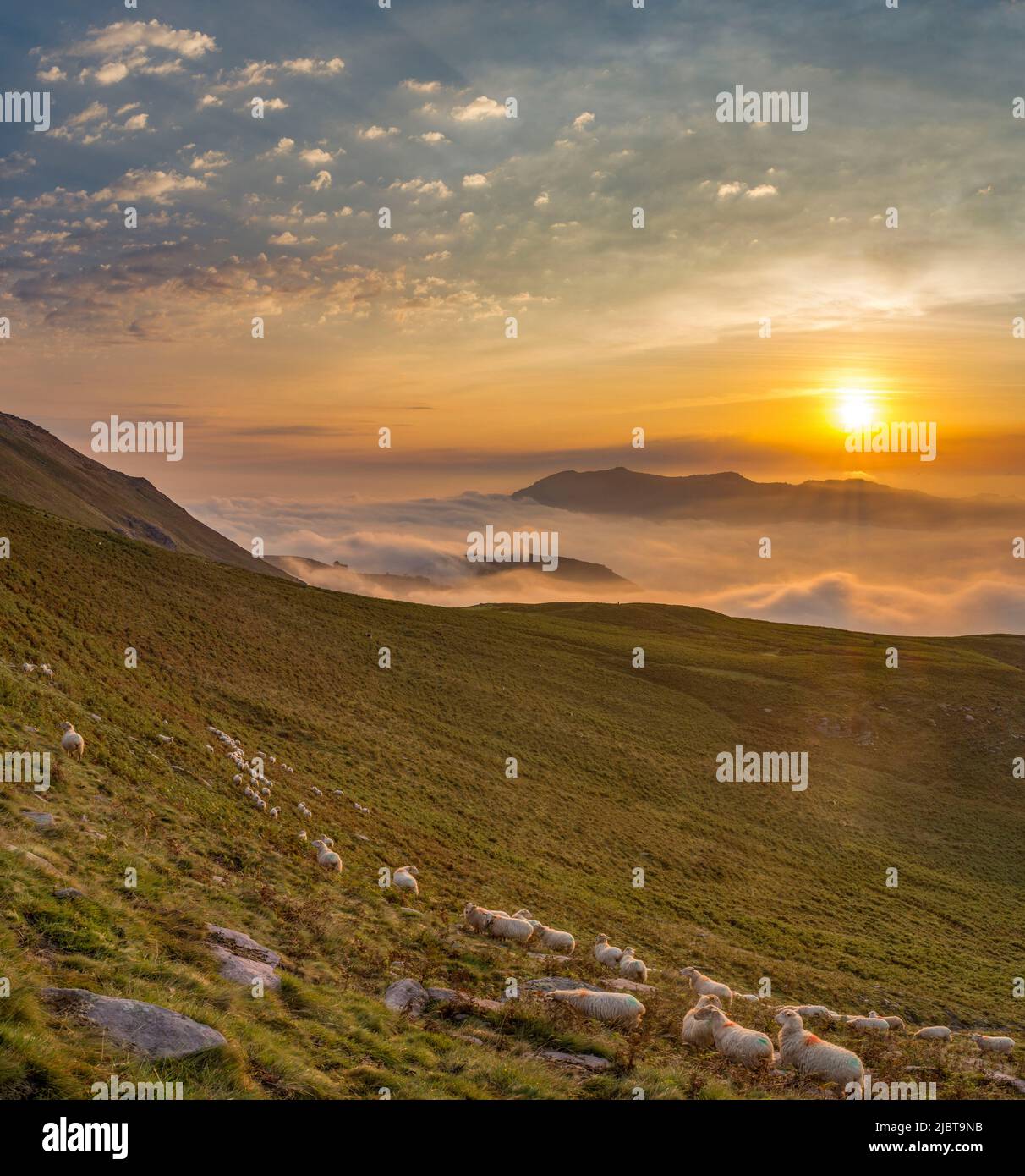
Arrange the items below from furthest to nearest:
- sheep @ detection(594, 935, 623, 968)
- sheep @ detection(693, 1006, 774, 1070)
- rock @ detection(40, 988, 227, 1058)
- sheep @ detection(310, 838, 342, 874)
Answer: sheep @ detection(310, 838, 342, 874) < sheep @ detection(594, 935, 623, 968) < sheep @ detection(693, 1006, 774, 1070) < rock @ detection(40, 988, 227, 1058)

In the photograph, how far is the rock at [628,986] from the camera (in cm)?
1753

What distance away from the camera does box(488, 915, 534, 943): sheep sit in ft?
65.6

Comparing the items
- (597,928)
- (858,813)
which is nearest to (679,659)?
(858,813)

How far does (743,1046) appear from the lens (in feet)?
42.0

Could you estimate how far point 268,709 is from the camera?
138ft

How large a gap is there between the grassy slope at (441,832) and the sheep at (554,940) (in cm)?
65

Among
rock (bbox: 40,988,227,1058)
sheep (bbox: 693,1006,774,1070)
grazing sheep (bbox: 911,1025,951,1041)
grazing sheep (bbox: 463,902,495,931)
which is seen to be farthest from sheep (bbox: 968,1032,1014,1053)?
rock (bbox: 40,988,227,1058)

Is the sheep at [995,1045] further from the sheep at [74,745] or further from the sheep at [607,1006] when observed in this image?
the sheep at [74,745]

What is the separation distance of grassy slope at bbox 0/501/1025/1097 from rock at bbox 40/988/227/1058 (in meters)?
0.30

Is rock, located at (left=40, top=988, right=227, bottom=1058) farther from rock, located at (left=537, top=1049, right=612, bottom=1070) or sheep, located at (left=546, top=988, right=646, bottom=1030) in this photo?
sheep, located at (left=546, top=988, right=646, bottom=1030)

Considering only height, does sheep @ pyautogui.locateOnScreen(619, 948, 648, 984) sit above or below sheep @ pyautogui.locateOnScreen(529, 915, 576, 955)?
below

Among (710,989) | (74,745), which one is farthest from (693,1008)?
(74,745)

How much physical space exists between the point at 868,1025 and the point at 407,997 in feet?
43.6

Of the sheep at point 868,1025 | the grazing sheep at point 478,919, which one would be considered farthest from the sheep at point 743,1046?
the grazing sheep at point 478,919
